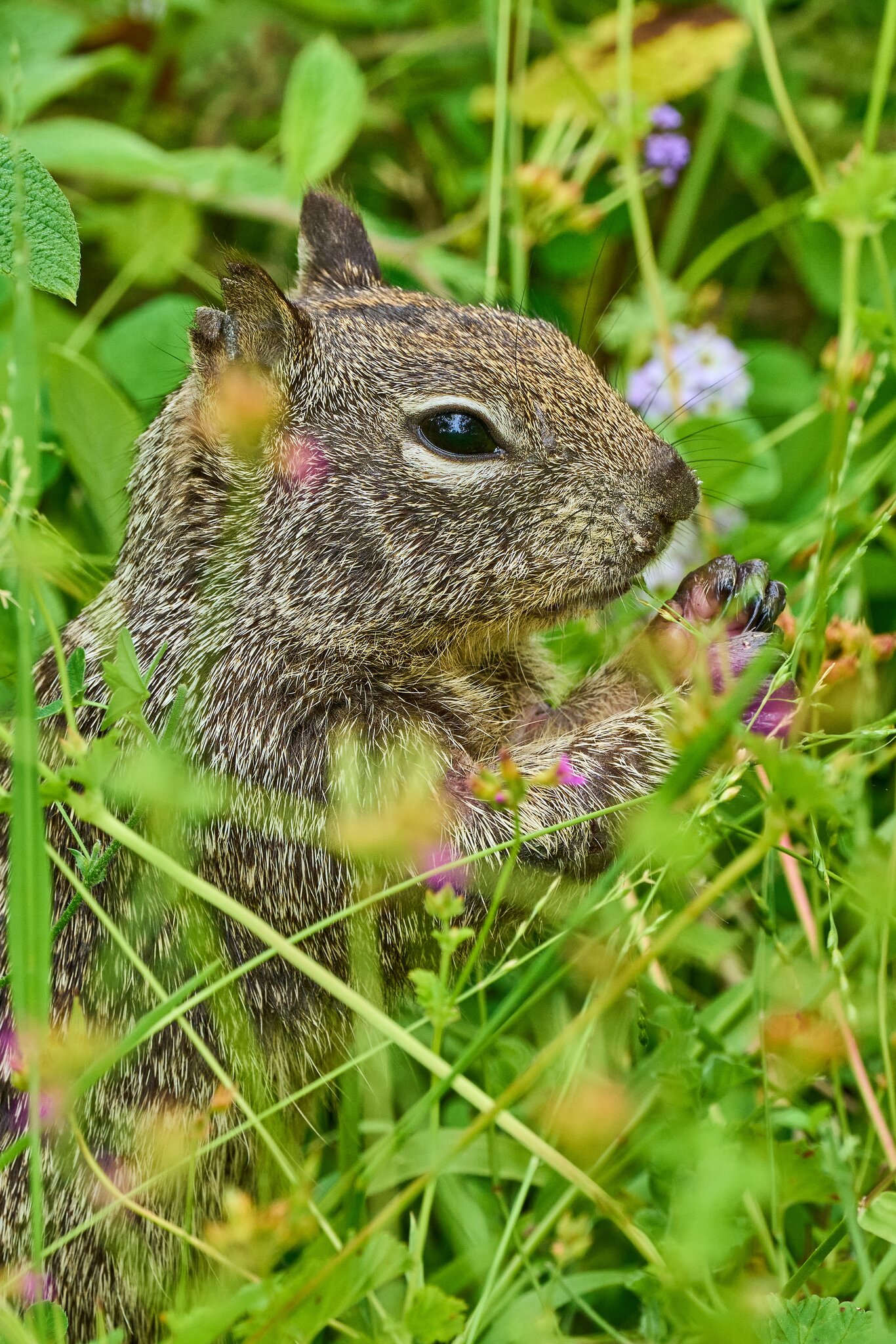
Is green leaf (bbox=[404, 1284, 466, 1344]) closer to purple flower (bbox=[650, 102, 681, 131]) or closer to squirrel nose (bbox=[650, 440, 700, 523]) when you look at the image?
squirrel nose (bbox=[650, 440, 700, 523])

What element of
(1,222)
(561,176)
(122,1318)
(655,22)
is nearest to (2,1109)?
(122,1318)

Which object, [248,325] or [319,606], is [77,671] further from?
[248,325]

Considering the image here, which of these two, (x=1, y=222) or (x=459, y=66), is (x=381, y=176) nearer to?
Result: (x=459, y=66)

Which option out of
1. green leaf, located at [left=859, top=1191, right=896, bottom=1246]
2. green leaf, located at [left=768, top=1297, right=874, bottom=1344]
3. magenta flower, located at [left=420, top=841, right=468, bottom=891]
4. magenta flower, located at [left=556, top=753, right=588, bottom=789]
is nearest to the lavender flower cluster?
magenta flower, located at [left=556, top=753, right=588, bottom=789]

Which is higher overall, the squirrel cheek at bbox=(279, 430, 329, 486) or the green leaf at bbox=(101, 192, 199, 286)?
the green leaf at bbox=(101, 192, 199, 286)

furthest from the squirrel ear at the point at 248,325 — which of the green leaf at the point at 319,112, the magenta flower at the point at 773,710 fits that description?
the green leaf at the point at 319,112

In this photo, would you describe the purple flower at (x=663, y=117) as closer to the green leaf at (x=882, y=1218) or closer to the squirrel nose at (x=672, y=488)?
the squirrel nose at (x=672, y=488)
